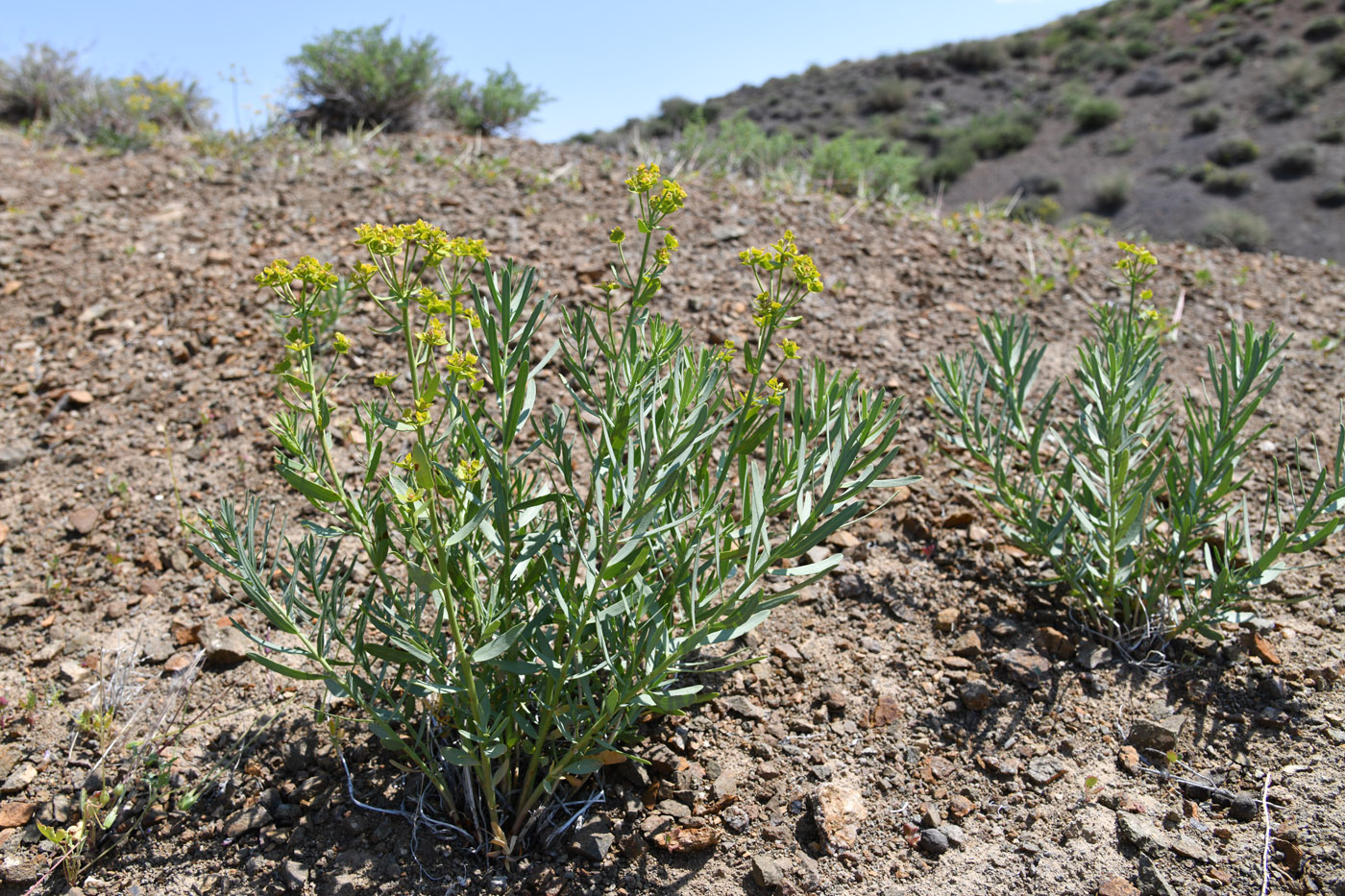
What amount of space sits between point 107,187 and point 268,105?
5.19 feet

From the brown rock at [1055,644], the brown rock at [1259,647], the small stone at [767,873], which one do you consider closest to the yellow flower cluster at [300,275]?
the small stone at [767,873]

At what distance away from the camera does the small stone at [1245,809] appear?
177 centimetres

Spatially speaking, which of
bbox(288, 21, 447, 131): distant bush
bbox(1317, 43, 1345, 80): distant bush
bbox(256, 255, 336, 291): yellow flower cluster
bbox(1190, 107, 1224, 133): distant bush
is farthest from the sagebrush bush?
bbox(1317, 43, 1345, 80): distant bush

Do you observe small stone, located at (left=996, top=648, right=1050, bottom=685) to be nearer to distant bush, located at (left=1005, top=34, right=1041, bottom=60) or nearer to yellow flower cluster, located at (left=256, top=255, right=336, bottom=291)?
yellow flower cluster, located at (left=256, top=255, right=336, bottom=291)

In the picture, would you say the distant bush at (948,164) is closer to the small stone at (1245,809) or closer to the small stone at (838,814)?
the small stone at (1245,809)

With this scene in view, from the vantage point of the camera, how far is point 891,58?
29828 millimetres

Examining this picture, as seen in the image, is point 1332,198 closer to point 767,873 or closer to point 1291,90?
point 1291,90

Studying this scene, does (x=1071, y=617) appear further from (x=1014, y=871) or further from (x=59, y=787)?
(x=59, y=787)

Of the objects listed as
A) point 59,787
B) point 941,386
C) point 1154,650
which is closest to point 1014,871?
point 1154,650

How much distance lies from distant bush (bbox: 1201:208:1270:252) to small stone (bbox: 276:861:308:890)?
15859 mm

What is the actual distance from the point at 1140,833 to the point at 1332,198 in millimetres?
19420

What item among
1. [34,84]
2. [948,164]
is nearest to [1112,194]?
[948,164]

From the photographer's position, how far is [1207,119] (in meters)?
20.2

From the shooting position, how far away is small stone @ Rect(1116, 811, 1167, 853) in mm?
1701
